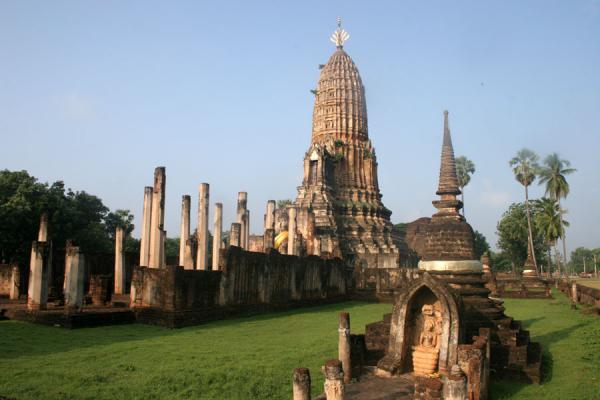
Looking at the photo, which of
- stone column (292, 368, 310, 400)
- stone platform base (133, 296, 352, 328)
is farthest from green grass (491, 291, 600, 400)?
stone platform base (133, 296, 352, 328)

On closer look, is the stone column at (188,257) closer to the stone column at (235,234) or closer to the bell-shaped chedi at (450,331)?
the stone column at (235,234)

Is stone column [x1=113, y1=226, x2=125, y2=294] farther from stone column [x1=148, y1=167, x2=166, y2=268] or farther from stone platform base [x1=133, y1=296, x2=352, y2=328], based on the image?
stone platform base [x1=133, y1=296, x2=352, y2=328]

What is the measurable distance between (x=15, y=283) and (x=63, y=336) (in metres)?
9.77

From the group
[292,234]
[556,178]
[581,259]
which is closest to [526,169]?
[556,178]

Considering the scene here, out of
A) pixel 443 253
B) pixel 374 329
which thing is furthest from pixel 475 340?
pixel 443 253

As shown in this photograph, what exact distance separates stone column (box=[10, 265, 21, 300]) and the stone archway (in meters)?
17.2

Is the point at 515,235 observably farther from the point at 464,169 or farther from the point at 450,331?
the point at 450,331

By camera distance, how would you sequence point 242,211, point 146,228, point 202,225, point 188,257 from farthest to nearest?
point 242,211 → point 188,257 → point 202,225 → point 146,228

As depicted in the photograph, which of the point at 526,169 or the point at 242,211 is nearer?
the point at 242,211

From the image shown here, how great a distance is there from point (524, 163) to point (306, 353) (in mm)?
50076

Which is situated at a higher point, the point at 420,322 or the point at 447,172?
the point at 447,172

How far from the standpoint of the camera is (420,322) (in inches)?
398

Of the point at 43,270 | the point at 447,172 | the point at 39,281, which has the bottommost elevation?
the point at 39,281

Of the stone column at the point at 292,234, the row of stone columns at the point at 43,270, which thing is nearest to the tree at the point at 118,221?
the stone column at the point at 292,234
